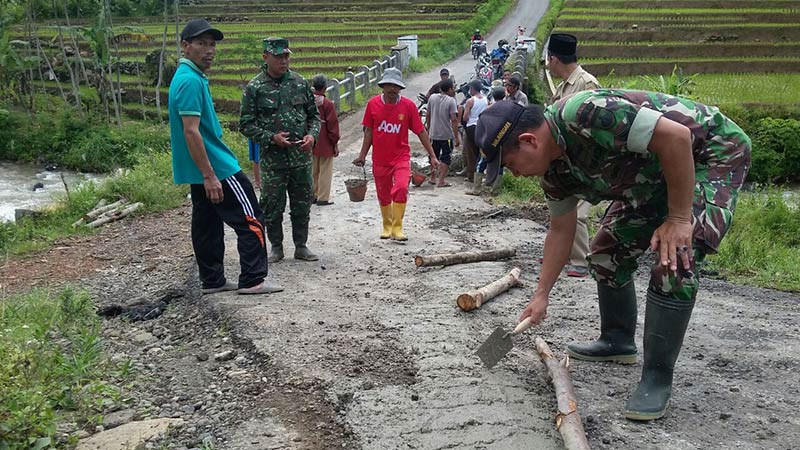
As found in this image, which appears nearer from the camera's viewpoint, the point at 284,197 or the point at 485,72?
the point at 284,197

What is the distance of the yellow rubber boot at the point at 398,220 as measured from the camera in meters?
7.67

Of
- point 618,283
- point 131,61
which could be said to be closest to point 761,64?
point 131,61

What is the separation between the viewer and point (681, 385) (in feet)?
13.3

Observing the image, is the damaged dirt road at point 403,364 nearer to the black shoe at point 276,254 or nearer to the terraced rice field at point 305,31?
the black shoe at point 276,254

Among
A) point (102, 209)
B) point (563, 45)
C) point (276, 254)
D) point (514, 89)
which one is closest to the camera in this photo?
point (563, 45)

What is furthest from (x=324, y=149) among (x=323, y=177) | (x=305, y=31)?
(x=305, y=31)

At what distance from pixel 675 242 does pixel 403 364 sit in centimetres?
167

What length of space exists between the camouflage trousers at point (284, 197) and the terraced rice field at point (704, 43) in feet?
55.6

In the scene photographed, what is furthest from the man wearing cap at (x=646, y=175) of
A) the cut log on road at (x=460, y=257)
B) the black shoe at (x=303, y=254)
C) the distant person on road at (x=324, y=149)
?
the distant person on road at (x=324, y=149)

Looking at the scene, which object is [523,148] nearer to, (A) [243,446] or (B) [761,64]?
(A) [243,446]

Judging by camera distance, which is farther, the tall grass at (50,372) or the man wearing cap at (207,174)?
the man wearing cap at (207,174)

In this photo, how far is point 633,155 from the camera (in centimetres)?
353

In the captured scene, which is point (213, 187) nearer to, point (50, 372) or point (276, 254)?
point (276, 254)

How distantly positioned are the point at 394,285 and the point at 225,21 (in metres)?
35.7
